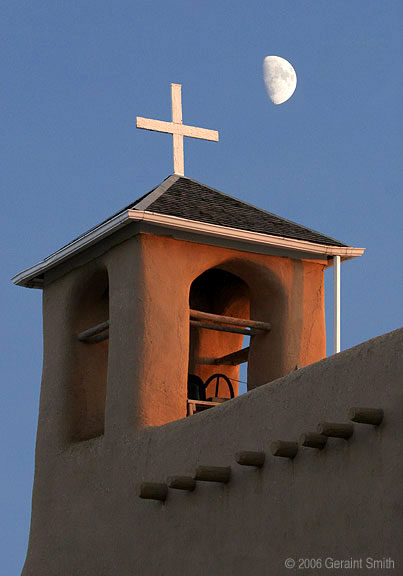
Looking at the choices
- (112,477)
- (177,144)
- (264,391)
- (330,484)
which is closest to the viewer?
(330,484)

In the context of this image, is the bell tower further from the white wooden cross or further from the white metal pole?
the white metal pole

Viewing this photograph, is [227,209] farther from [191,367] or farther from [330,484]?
[330,484]

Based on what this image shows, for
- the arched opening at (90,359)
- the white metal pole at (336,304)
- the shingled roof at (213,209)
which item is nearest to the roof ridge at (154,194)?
the shingled roof at (213,209)

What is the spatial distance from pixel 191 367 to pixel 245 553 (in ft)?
17.2

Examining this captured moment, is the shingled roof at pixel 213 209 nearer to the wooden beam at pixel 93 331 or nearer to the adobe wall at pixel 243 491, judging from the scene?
the wooden beam at pixel 93 331

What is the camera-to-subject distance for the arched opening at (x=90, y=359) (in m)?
13.6

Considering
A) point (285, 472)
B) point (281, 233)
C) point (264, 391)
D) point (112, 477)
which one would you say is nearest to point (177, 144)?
point (281, 233)

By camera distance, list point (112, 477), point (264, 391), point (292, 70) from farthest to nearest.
A: point (292, 70)
point (112, 477)
point (264, 391)

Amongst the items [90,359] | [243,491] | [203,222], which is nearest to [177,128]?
[203,222]

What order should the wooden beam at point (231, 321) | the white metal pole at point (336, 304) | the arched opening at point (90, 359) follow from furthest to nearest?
the arched opening at point (90, 359)
the wooden beam at point (231, 321)
the white metal pole at point (336, 304)

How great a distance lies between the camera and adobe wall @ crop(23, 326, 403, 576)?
319 inches

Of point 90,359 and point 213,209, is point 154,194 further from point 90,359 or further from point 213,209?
point 90,359

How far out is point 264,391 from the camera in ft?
32.3

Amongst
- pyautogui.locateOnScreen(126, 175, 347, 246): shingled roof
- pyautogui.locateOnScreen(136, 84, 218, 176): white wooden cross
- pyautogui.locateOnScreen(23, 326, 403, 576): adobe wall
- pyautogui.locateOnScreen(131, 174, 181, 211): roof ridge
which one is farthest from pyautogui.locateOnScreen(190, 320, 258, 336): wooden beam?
pyautogui.locateOnScreen(136, 84, 218, 176): white wooden cross
